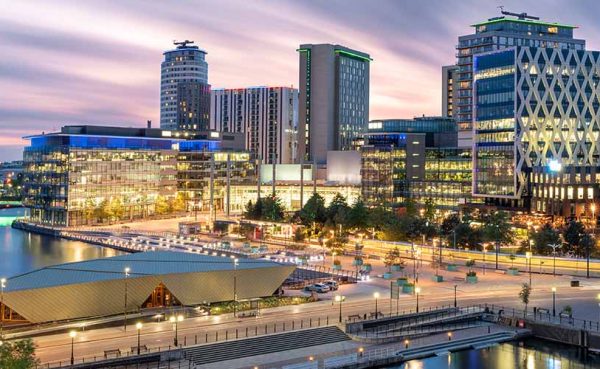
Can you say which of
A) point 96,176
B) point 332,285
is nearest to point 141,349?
point 332,285

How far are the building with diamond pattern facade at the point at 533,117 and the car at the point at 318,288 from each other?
237 feet

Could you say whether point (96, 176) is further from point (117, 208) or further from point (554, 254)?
point (554, 254)

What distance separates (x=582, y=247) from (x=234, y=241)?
58.3 meters

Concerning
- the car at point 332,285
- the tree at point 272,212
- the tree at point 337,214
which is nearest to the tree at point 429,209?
the tree at point 337,214

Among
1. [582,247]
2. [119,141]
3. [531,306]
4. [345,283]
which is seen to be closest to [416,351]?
[531,306]

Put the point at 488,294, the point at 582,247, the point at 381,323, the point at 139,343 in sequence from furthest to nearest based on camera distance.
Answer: the point at 582,247, the point at 488,294, the point at 381,323, the point at 139,343

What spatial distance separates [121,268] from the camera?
6594 cm

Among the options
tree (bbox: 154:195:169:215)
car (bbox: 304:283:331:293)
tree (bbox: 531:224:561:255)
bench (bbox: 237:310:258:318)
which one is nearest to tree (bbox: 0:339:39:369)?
bench (bbox: 237:310:258:318)

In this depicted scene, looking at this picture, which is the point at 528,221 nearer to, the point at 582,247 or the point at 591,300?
the point at 582,247

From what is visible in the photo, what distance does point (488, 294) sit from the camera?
74.6 metres

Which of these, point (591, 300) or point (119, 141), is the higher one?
point (119, 141)

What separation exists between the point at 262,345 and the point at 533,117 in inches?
4067

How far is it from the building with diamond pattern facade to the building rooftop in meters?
82.4

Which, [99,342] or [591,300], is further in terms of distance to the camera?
[591,300]
